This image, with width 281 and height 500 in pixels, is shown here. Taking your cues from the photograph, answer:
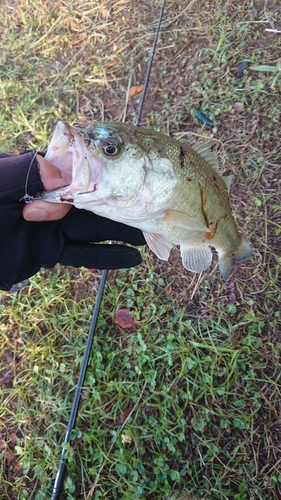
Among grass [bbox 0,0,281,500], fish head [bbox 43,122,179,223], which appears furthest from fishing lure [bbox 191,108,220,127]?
fish head [bbox 43,122,179,223]

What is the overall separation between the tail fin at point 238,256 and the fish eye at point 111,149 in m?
0.86

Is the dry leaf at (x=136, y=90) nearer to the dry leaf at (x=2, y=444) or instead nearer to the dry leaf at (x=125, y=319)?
the dry leaf at (x=125, y=319)

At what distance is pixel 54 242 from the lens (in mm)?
2107

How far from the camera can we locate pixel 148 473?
2391 millimetres

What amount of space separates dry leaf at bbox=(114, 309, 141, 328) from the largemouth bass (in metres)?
1.09

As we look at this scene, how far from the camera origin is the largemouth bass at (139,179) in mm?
1604

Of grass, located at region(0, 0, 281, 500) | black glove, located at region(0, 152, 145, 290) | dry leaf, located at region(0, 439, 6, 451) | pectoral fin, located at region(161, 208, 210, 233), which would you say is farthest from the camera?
dry leaf, located at region(0, 439, 6, 451)

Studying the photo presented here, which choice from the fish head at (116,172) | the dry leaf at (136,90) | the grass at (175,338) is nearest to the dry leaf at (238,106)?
the grass at (175,338)

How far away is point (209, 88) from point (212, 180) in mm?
1679

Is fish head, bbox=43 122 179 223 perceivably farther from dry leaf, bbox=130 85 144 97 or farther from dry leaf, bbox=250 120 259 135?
dry leaf, bbox=130 85 144 97

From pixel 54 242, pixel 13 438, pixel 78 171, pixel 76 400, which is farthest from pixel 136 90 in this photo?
pixel 13 438

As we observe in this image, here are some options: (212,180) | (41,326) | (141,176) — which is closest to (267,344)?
(212,180)

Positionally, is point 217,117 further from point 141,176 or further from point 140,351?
point 140,351

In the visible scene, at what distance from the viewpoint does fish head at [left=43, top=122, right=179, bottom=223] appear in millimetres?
1591
